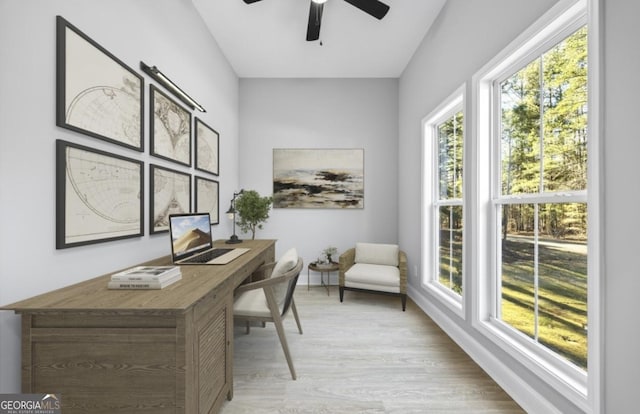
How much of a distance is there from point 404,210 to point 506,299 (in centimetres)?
188

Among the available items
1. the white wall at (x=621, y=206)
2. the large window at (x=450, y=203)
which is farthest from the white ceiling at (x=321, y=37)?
the white wall at (x=621, y=206)

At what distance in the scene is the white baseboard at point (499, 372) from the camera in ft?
4.71

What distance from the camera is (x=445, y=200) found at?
9.02ft

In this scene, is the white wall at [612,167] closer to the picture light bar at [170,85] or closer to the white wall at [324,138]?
the white wall at [324,138]

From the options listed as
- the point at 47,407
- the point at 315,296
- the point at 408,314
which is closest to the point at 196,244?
the point at 47,407

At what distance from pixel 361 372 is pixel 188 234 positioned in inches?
62.2

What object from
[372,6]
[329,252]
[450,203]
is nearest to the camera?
[372,6]

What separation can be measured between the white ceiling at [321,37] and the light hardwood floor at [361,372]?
2.97 metres

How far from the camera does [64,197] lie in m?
1.25

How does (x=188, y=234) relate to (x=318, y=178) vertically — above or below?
below

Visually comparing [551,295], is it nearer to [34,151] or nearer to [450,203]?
[450,203]

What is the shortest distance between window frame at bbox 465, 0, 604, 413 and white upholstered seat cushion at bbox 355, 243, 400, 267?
1468mm

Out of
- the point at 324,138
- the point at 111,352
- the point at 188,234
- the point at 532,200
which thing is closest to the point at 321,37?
the point at 324,138

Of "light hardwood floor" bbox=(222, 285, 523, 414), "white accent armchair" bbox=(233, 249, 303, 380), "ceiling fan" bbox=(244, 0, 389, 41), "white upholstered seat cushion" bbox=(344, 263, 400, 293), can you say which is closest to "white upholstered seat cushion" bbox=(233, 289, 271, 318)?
"white accent armchair" bbox=(233, 249, 303, 380)
